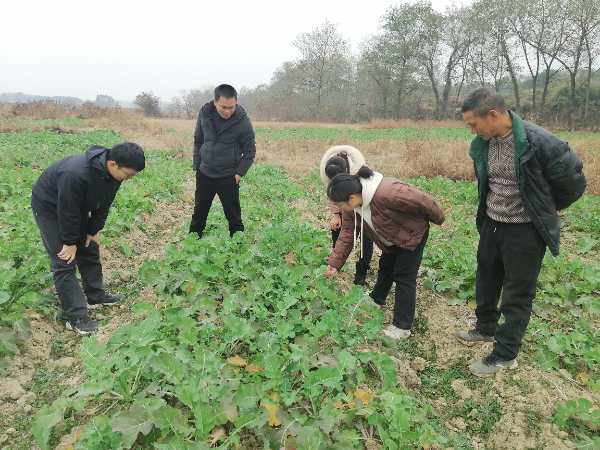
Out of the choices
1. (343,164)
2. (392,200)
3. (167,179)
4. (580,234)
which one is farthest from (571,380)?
(167,179)

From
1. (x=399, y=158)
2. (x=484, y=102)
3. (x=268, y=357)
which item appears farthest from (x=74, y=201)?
(x=399, y=158)

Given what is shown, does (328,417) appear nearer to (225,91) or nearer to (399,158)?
(225,91)

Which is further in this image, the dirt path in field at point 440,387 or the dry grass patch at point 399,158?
the dry grass patch at point 399,158

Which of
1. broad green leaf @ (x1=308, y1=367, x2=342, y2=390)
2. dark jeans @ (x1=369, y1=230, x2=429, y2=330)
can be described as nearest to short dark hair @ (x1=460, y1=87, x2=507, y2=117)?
dark jeans @ (x1=369, y1=230, x2=429, y2=330)

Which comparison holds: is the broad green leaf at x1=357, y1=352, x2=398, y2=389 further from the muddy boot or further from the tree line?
the tree line

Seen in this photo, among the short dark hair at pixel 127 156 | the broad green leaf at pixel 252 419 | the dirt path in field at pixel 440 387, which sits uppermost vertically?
the short dark hair at pixel 127 156

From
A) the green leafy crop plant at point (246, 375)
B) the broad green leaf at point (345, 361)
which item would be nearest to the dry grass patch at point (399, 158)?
the green leafy crop plant at point (246, 375)

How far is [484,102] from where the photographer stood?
2447 mm

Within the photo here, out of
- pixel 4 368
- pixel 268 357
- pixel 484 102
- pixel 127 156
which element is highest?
pixel 484 102

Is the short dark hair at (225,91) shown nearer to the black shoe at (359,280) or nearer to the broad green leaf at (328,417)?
the black shoe at (359,280)

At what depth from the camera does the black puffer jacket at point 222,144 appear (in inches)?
178

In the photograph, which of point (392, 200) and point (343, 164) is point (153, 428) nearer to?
point (392, 200)

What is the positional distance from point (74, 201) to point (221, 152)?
6.17 ft

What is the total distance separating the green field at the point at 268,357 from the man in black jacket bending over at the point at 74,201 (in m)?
0.25
